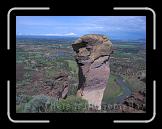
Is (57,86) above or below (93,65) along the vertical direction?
below

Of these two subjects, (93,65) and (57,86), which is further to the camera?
(93,65)

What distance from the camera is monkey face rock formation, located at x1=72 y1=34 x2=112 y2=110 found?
536 centimetres

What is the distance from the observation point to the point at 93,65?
5621 mm

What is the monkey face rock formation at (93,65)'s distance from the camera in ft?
17.6

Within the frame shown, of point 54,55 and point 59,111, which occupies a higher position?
point 54,55

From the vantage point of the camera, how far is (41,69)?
17.4 feet
